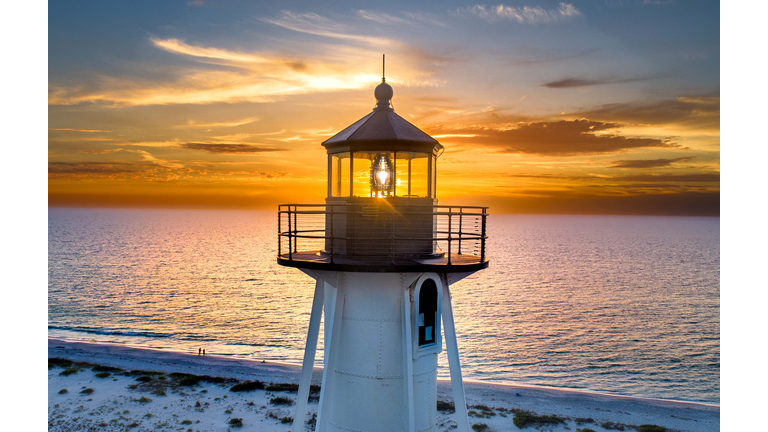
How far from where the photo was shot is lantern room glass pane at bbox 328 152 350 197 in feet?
35.1

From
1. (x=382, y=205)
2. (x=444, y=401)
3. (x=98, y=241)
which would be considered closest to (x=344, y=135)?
(x=382, y=205)

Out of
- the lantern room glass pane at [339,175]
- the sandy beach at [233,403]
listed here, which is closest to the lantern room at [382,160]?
the lantern room glass pane at [339,175]

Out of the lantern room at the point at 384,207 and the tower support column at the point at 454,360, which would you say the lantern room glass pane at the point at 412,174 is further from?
the tower support column at the point at 454,360

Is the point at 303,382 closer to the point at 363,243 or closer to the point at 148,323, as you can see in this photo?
the point at 363,243

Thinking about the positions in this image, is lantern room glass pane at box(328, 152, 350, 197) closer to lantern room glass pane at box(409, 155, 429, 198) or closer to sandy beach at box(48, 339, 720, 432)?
lantern room glass pane at box(409, 155, 429, 198)

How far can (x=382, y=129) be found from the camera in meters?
10.2

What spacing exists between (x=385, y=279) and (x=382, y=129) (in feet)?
9.76

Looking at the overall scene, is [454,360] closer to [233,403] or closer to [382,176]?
[382,176]

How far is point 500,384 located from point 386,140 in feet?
84.4

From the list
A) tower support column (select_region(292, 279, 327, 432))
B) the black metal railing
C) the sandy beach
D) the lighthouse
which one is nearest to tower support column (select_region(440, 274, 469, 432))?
the lighthouse

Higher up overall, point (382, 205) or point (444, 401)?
point (382, 205)

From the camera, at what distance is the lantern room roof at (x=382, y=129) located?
392 inches

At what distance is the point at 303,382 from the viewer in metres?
11.0

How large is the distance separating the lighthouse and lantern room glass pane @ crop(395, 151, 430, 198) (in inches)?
0.8
